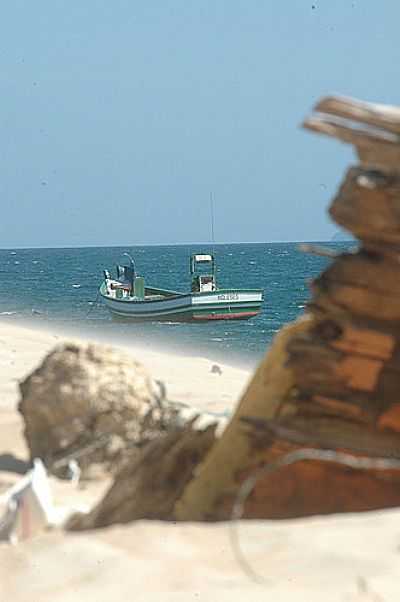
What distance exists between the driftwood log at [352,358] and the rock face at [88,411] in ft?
6.26

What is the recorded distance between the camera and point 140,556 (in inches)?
140

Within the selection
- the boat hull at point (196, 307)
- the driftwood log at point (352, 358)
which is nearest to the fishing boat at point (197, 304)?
the boat hull at point (196, 307)

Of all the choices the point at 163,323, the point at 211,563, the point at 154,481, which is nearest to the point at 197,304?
the point at 163,323

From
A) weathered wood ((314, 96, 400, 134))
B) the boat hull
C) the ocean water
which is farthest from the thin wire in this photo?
the boat hull

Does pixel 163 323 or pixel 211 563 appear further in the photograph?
pixel 163 323

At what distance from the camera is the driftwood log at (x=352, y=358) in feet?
14.2

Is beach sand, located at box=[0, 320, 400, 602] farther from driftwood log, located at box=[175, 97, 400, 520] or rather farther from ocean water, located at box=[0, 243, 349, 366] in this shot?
ocean water, located at box=[0, 243, 349, 366]

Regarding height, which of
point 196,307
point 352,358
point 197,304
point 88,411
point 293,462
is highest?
point 352,358

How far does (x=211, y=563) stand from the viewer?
3461 mm

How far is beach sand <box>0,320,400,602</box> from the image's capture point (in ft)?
10.3

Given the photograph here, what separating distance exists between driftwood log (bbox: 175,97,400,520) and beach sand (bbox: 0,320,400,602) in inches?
29.2

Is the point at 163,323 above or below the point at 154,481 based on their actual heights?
below

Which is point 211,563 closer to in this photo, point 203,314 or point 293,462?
point 293,462

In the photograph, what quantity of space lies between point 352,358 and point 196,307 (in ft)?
103
